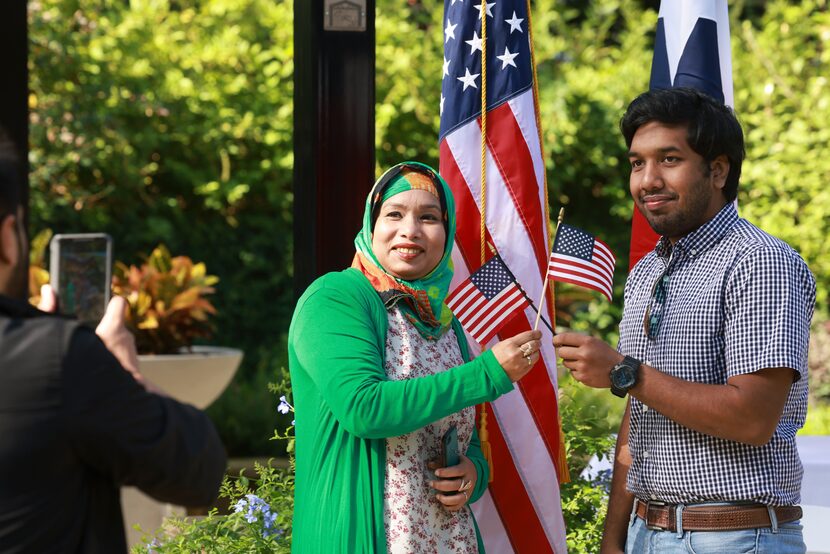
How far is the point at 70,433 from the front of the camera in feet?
5.07

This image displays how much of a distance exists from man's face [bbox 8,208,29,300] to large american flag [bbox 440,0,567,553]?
68.9 inches

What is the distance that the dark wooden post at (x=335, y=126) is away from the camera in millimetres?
3453

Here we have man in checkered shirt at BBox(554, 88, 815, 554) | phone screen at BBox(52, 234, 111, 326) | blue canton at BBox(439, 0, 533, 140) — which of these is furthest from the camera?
phone screen at BBox(52, 234, 111, 326)

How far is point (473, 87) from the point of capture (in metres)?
3.43

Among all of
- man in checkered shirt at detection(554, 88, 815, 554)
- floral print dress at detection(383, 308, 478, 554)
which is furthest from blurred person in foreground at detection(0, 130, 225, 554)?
man in checkered shirt at detection(554, 88, 815, 554)

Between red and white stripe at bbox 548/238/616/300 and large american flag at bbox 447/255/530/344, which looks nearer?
red and white stripe at bbox 548/238/616/300

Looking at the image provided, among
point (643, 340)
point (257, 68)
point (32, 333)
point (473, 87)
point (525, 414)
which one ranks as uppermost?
point (257, 68)

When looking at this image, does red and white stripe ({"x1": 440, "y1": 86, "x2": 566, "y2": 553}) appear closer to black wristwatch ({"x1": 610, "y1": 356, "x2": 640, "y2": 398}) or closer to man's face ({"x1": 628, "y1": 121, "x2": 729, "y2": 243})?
man's face ({"x1": 628, "y1": 121, "x2": 729, "y2": 243})

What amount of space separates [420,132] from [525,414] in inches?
214

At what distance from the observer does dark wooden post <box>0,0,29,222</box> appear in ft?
10.7

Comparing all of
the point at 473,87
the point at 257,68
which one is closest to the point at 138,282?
the point at 257,68

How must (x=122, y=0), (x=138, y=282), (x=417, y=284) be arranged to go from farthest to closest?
(x=122, y=0) < (x=138, y=282) < (x=417, y=284)

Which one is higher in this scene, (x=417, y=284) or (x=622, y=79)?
(x=622, y=79)

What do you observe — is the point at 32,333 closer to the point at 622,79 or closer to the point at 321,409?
the point at 321,409
